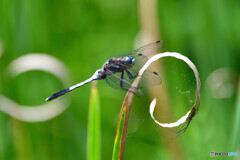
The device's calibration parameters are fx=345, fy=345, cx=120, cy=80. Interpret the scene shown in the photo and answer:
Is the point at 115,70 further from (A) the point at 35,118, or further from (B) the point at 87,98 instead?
(B) the point at 87,98

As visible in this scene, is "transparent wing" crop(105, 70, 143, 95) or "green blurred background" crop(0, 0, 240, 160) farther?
"green blurred background" crop(0, 0, 240, 160)

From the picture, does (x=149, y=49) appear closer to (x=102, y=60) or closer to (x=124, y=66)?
(x=124, y=66)

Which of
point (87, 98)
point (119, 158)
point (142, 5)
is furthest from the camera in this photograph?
point (87, 98)

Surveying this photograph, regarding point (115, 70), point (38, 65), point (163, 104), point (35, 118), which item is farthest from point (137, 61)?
point (35, 118)

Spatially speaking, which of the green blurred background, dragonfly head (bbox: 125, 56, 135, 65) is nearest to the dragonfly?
dragonfly head (bbox: 125, 56, 135, 65)

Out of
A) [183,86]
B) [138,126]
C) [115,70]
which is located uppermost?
[115,70]

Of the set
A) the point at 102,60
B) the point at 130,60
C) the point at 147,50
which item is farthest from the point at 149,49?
the point at 102,60

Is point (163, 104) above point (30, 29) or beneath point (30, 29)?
beneath

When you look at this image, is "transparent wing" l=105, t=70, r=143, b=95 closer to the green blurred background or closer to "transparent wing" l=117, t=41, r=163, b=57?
"transparent wing" l=117, t=41, r=163, b=57
